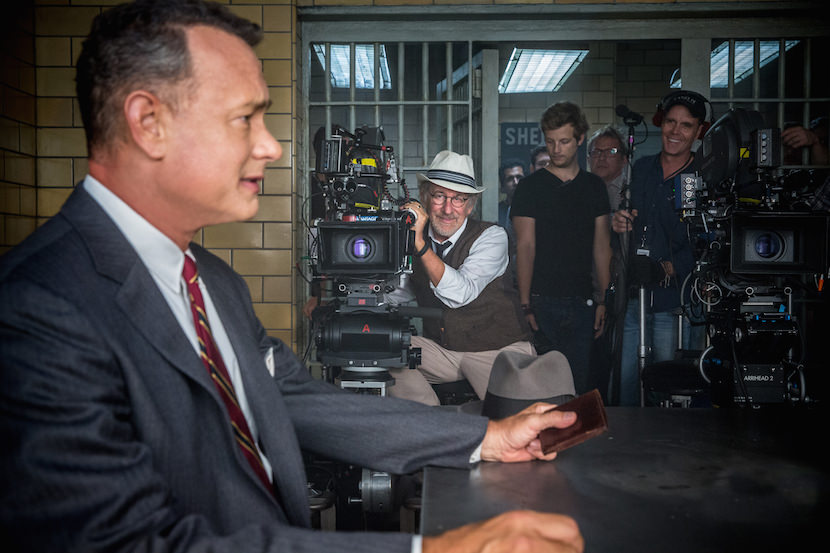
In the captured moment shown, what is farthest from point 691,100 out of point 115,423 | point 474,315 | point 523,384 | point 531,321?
point 115,423

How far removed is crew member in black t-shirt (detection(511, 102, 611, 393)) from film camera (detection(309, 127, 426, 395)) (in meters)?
1.27

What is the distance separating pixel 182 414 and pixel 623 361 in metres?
3.12

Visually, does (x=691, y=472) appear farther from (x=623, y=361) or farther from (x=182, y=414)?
(x=623, y=361)

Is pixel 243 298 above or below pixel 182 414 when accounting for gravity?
above

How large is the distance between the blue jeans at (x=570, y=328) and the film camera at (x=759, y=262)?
3.11 feet

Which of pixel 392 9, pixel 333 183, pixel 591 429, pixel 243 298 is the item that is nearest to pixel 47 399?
pixel 243 298

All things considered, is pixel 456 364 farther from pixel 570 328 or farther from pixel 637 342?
pixel 637 342

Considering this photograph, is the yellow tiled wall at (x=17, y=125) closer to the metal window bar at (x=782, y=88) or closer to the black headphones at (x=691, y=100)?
the black headphones at (x=691, y=100)

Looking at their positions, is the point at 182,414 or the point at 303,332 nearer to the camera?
the point at 182,414

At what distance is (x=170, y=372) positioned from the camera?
74cm

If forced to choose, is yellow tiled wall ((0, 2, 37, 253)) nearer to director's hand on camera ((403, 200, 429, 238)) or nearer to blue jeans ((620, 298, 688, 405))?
director's hand on camera ((403, 200, 429, 238))

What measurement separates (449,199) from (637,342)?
1.34 metres

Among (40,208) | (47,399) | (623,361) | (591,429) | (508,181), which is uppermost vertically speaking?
(508,181)

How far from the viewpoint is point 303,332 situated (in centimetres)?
340
